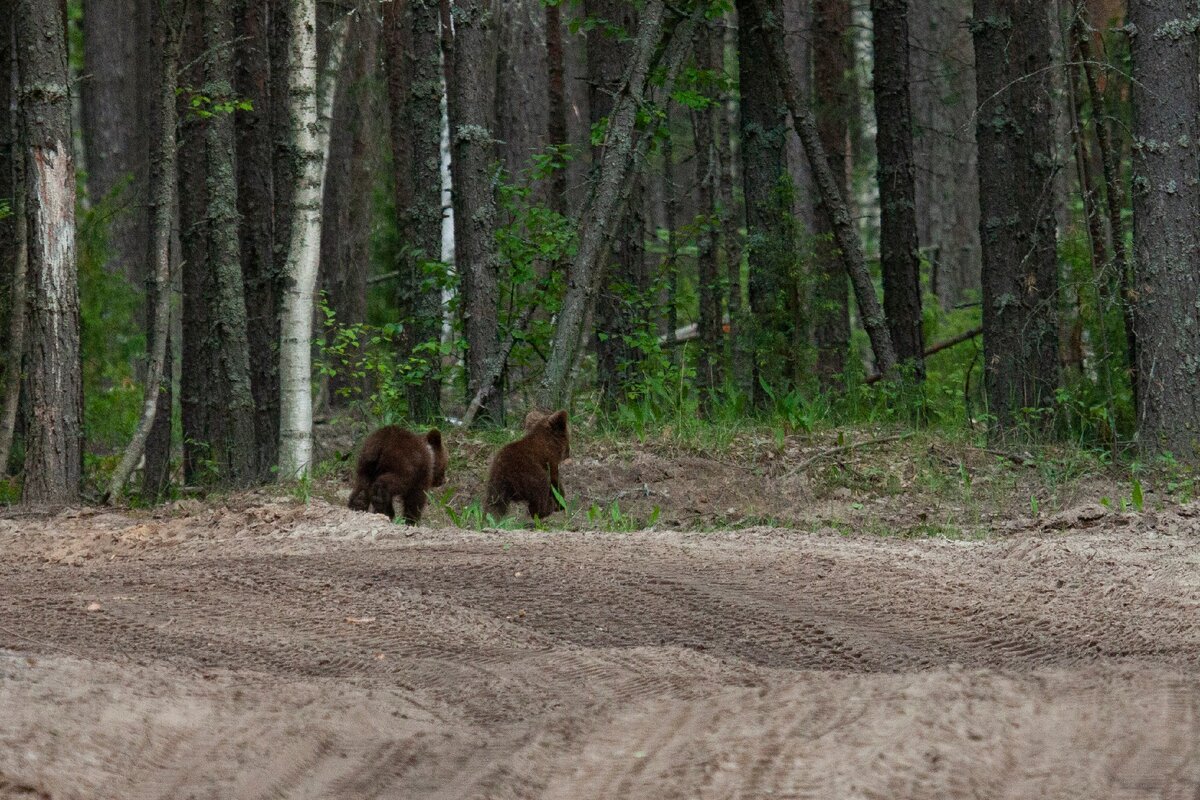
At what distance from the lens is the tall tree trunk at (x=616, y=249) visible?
16.4 m

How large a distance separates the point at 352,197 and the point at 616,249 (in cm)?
787

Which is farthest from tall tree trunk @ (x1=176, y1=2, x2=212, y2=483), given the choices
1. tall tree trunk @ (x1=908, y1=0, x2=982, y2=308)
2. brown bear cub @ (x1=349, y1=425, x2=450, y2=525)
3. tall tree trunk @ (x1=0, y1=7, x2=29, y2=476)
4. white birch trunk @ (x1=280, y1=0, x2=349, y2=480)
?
tall tree trunk @ (x1=908, y1=0, x2=982, y2=308)

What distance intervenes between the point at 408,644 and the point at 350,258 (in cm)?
1690

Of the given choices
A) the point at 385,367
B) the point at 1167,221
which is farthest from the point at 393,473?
the point at 1167,221

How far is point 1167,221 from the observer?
11.8m

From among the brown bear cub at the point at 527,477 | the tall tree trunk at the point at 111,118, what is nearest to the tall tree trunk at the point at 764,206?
the brown bear cub at the point at 527,477

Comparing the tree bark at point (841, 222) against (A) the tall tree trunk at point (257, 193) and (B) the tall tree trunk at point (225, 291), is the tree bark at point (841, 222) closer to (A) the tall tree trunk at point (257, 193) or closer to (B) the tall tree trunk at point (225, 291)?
(B) the tall tree trunk at point (225, 291)

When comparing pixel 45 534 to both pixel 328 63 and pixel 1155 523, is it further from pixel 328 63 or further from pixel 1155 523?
pixel 1155 523

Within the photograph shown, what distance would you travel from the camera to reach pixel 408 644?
6578mm

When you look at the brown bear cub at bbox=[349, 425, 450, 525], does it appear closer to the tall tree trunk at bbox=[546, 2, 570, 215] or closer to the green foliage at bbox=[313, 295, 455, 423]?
the green foliage at bbox=[313, 295, 455, 423]

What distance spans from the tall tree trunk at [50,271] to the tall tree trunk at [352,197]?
1062cm

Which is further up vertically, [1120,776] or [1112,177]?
[1112,177]

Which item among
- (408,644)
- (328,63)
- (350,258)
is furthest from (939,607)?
(350,258)

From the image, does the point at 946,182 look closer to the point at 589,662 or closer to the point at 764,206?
the point at 764,206
